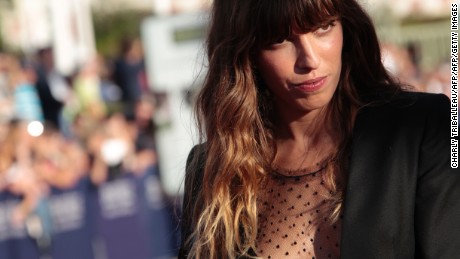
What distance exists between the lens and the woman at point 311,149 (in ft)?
6.52

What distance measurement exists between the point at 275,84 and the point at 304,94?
0.40 ft

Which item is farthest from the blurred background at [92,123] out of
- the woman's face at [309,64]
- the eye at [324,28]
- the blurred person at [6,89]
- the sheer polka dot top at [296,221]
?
the eye at [324,28]

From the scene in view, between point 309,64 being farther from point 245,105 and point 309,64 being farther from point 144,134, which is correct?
point 144,134

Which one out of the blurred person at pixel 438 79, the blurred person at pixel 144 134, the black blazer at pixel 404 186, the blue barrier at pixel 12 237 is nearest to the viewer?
the black blazer at pixel 404 186

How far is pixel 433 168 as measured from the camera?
1.98 meters

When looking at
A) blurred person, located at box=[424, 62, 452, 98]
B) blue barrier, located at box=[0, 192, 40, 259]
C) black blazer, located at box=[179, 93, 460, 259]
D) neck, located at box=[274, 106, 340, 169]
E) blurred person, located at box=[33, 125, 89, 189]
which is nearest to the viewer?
black blazer, located at box=[179, 93, 460, 259]

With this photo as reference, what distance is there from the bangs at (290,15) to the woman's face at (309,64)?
2 centimetres

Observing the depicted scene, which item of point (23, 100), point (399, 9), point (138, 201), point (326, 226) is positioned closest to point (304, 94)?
point (326, 226)

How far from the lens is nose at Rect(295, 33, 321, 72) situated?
6.95ft

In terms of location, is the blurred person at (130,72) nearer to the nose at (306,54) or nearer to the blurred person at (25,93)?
the blurred person at (25,93)

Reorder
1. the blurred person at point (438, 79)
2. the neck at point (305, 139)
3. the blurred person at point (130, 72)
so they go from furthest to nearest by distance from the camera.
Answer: the blurred person at point (438, 79)
the blurred person at point (130, 72)
the neck at point (305, 139)

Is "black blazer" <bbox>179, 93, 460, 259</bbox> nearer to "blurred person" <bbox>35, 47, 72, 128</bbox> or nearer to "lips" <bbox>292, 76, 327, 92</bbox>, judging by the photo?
"lips" <bbox>292, 76, 327, 92</bbox>

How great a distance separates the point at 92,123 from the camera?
6.92 m

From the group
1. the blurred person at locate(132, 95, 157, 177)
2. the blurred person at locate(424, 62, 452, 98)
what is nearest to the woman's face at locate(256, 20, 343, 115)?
the blurred person at locate(132, 95, 157, 177)
